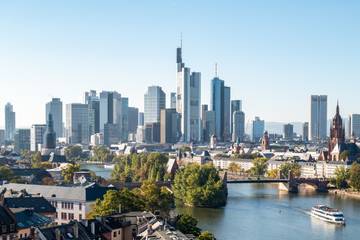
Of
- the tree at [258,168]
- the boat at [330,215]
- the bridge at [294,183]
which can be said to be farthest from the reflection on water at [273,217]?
the tree at [258,168]

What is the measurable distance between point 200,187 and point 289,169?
40102mm

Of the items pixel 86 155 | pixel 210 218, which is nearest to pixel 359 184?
pixel 210 218

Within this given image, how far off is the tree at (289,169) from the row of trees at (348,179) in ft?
39.6

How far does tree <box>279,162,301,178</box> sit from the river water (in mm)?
21860

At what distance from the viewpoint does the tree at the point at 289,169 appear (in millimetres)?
100500

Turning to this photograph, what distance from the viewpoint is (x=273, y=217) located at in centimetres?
5634

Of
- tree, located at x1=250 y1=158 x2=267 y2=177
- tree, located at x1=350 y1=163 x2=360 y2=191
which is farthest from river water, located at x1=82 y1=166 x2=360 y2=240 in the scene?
tree, located at x1=250 y1=158 x2=267 y2=177

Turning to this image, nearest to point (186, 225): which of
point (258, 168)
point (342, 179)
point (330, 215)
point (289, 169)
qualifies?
point (330, 215)

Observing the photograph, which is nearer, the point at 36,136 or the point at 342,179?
the point at 342,179

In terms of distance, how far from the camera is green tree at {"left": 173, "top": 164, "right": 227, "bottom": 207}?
63.4m

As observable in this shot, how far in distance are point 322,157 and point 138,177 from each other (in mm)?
38768

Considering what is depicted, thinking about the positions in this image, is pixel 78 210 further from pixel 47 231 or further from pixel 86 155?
pixel 86 155

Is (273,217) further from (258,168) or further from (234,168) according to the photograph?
(234,168)

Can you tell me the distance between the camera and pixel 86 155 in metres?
164
